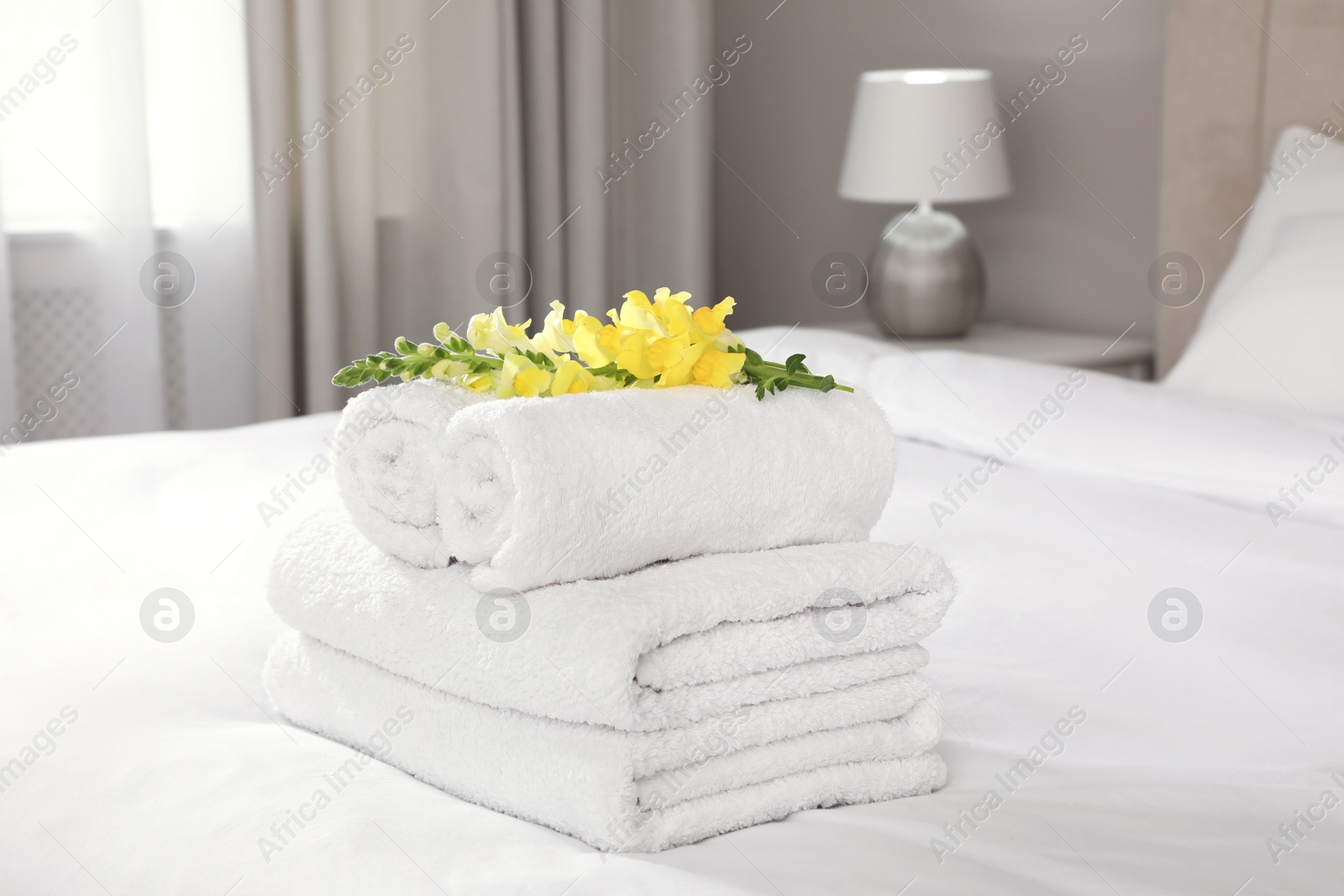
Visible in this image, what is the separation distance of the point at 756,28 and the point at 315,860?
3.15m

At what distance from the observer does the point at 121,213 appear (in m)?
2.54

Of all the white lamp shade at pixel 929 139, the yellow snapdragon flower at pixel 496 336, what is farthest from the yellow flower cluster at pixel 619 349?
the white lamp shade at pixel 929 139

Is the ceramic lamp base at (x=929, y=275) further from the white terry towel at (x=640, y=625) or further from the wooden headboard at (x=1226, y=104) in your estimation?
the white terry towel at (x=640, y=625)

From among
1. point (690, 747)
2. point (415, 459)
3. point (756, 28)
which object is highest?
point (756, 28)

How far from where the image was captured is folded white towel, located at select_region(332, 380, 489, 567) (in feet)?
2.30

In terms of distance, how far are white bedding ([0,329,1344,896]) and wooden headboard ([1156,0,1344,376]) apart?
0.94 m

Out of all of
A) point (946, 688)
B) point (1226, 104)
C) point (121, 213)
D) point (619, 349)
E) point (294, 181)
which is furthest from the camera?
point (294, 181)

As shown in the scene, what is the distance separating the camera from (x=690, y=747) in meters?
0.65

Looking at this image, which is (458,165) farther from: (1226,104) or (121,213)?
(1226,104)

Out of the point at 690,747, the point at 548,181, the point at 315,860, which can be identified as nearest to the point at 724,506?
the point at 690,747

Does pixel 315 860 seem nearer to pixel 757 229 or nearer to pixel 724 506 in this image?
pixel 724 506

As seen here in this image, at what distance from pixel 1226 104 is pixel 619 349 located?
6.47 feet

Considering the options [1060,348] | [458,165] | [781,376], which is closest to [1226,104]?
[1060,348]

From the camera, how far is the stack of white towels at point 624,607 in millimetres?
639
